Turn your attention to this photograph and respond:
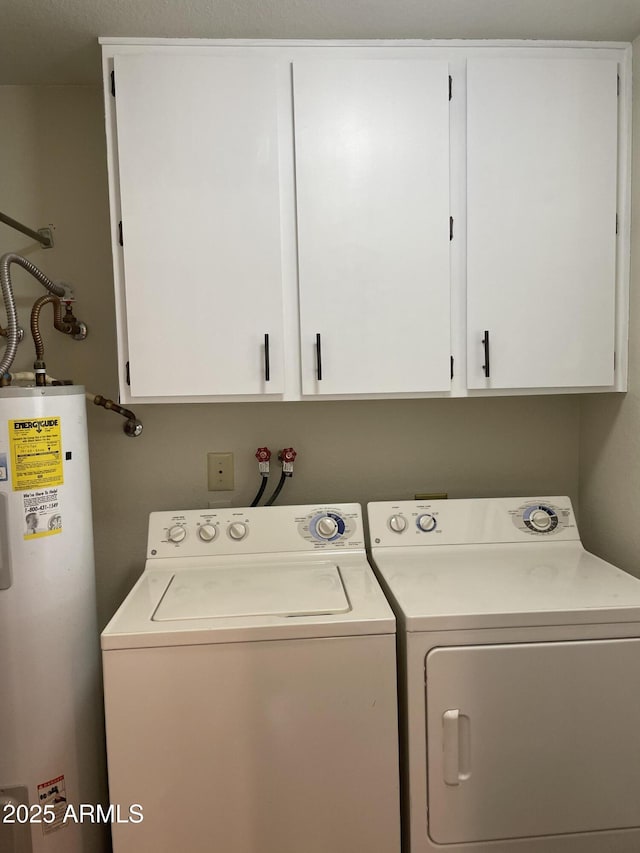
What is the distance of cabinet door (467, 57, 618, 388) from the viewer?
57.9 inches

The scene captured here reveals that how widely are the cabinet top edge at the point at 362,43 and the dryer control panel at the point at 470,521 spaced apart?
51.2 inches

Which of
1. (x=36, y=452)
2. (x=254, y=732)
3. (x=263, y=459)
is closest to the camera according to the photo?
(x=254, y=732)

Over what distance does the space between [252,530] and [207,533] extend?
5.3 inches

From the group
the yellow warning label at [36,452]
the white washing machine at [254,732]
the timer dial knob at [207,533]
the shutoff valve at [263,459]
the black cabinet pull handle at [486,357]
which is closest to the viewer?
the white washing machine at [254,732]

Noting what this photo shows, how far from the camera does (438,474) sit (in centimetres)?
187

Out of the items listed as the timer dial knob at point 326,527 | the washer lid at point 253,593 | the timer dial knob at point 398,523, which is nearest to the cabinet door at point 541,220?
the timer dial knob at point 398,523

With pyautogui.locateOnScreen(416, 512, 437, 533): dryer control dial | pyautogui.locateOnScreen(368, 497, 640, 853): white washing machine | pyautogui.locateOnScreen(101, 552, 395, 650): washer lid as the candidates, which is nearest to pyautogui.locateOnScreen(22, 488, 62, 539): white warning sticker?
pyautogui.locateOnScreen(101, 552, 395, 650): washer lid

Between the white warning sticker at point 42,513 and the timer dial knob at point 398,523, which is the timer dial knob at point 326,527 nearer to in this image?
the timer dial knob at point 398,523

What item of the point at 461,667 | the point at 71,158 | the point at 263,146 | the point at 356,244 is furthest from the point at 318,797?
the point at 71,158

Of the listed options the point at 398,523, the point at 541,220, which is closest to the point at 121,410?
the point at 398,523

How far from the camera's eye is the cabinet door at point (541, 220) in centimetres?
147

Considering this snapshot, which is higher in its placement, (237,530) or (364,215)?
(364,215)

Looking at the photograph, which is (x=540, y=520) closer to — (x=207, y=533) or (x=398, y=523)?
(x=398, y=523)

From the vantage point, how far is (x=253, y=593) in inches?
54.2
